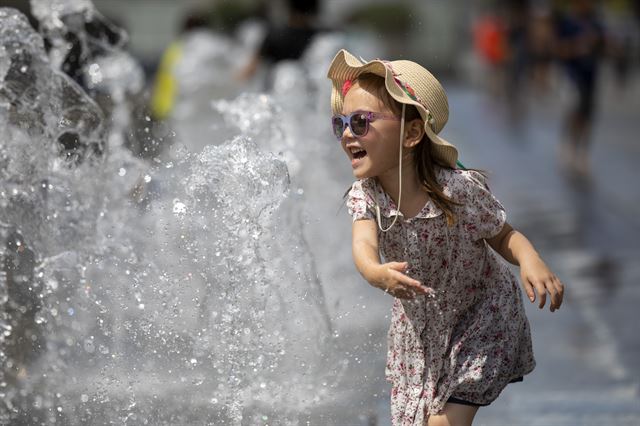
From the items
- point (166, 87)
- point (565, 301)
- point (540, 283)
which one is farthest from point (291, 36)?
point (540, 283)

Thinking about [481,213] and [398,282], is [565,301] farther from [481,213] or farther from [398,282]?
[398,282]

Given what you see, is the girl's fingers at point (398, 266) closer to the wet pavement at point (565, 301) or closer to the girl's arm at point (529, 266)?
the girl's arm at point (529, 266)

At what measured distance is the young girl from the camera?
3.54 metres

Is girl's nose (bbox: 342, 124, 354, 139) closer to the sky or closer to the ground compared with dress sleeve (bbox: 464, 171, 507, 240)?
closer to the sky

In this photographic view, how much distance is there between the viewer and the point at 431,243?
11.8ft

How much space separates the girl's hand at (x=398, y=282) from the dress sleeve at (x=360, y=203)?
277 millimetres

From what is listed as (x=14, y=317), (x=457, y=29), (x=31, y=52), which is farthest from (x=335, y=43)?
(x=457, y=29)

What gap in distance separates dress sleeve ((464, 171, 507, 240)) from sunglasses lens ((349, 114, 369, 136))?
34 cm

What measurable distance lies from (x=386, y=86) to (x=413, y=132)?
0.23 meters

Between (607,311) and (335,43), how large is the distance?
3584 millimetres

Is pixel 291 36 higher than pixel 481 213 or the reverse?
higher

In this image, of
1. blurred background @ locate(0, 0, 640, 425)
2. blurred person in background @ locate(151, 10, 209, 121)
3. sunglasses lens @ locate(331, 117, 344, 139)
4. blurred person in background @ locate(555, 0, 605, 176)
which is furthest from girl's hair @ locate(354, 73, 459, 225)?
blurred person in background @ locate(555, 0, 605, 176)

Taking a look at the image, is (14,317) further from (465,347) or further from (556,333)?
(556,333)

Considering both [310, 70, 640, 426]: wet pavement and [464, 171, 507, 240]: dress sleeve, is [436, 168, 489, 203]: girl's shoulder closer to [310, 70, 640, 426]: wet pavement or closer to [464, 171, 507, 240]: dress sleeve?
[464, 171, 507, 240]: dress sleeve
